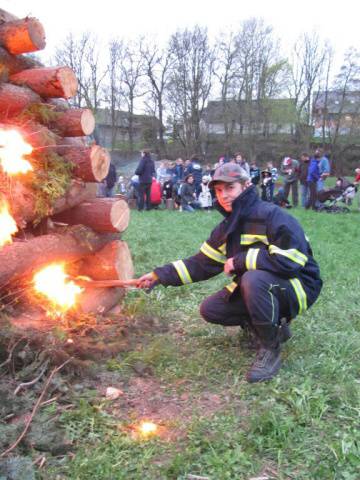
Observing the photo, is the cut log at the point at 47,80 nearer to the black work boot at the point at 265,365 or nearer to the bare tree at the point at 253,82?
the black work boot at the point at 265,365

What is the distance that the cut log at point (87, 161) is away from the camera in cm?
414

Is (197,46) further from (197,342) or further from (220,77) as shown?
(197,342)

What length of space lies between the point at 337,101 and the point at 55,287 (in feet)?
113

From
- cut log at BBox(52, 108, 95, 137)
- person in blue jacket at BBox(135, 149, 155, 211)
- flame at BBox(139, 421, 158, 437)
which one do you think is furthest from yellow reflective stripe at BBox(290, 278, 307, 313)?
person in blue jacket at BBox(135, 149, 155, 211)

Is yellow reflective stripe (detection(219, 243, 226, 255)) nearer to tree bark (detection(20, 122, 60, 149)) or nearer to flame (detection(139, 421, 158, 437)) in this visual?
flame (detection(139, 421, 158, 437))

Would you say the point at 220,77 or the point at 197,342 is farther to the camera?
the point at 220,77

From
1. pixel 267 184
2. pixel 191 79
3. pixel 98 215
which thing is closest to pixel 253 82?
pixel 191 79

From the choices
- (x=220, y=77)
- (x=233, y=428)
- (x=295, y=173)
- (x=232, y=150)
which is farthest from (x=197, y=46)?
(x=233, y=428)

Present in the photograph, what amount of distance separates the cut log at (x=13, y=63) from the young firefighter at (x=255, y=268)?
2074 mm

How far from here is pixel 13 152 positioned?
363 cm

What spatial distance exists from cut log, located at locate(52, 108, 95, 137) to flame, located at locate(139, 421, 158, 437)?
2649 mm

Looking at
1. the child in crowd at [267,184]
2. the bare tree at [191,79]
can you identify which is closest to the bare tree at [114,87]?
the bare tree at [191,79]

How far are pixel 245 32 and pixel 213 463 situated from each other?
35436 mm

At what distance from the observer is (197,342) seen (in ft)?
13.1
